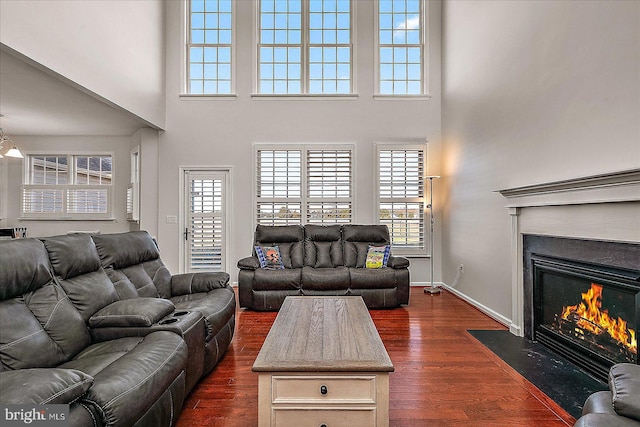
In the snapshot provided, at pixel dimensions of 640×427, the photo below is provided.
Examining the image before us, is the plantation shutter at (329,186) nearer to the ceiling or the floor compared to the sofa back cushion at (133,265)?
nearer to the ceiling

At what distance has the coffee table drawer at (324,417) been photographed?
1.62m

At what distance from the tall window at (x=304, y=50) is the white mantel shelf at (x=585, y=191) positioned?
3708 millimetres

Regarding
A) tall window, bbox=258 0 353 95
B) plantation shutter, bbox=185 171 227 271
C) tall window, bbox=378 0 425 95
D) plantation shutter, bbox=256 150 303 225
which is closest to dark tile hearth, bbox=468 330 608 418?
plantation shutter, bbox=256 150 303 225

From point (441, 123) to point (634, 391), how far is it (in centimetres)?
513

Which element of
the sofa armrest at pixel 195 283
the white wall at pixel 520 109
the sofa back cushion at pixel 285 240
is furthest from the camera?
the sofa back cushion at pixel 285 240

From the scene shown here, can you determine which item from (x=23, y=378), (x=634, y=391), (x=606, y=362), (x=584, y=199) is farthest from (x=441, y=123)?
(x=23, y=378)

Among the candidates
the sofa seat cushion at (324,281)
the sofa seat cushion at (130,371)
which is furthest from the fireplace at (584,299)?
the sofa seat cushion at (130,371)

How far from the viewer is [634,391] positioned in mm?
1250

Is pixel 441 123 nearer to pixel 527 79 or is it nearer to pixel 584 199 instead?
pixel 527 79

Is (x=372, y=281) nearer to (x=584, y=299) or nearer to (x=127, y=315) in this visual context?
(x=584, y=299)

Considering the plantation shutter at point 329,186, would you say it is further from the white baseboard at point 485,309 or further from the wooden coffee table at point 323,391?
the wooden coffee table at point 323,391

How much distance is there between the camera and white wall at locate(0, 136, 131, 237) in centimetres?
645

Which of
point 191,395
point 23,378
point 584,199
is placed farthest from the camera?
point 584,199

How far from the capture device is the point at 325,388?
64.3 inches
